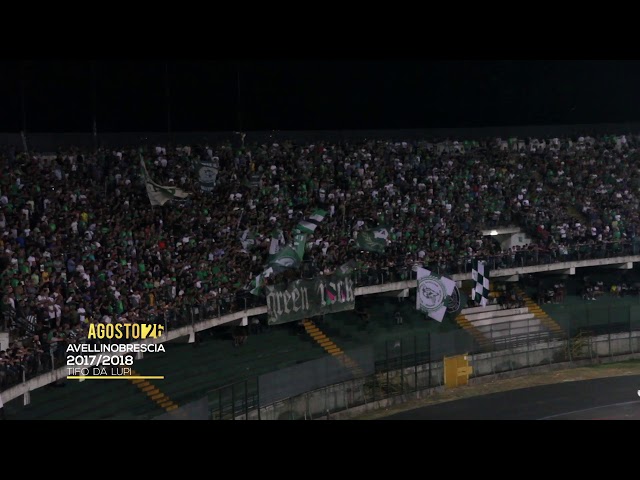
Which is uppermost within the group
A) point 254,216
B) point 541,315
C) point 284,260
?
point 254,216

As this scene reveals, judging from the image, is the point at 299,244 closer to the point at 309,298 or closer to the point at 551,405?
the point at 309,298

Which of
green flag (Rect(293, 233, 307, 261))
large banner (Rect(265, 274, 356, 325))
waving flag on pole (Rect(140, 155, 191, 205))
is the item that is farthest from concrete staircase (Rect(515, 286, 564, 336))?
waving flag on pole (Rect(140, 155, 191, 205))

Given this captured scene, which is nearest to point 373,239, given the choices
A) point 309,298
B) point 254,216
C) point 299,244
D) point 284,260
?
point 299,244

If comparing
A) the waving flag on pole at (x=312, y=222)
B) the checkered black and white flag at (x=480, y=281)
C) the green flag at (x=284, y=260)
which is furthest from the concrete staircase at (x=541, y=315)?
the green flag at (x=284, y=260)

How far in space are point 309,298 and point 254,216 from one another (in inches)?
99.0

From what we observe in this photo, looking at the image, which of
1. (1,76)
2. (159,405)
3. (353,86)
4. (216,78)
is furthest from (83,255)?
(353,86)

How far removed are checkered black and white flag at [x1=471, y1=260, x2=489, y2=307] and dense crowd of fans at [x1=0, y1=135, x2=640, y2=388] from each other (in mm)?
467

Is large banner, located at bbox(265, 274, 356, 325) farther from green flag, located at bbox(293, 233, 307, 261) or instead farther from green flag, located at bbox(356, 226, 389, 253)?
green flag, located at bbox(356, 226, 389, 253)

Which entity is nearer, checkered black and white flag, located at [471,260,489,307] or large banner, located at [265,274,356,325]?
large banner, located at [265,274,356,325]

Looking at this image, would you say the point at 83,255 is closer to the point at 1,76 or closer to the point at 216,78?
the point at 1,76

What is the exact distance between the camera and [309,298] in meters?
26.1

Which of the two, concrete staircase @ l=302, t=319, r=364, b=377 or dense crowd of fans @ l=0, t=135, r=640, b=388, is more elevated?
dense crowd of fans @ l=0, t=135, r=640, b=388

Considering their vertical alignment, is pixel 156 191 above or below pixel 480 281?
above

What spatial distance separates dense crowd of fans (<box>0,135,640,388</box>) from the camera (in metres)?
21.4
